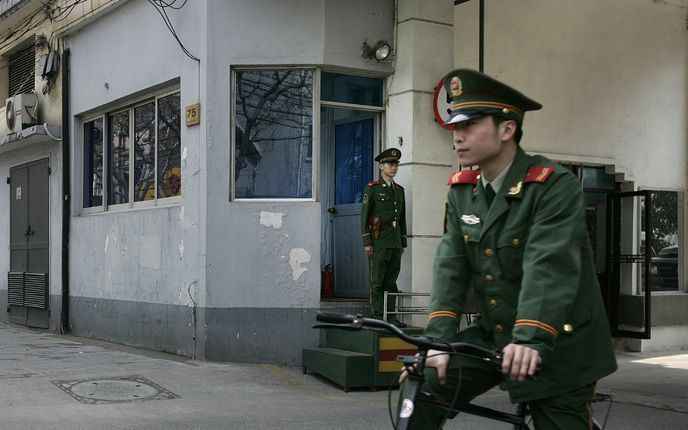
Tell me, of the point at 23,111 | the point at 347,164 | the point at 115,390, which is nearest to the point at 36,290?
the point at 23,111

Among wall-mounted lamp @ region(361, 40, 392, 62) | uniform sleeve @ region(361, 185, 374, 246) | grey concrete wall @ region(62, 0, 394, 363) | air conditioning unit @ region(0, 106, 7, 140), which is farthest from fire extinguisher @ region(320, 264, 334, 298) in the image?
air conditioning unit @ region(0, 106, 7, 140)

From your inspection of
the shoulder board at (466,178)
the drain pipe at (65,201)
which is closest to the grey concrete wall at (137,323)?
the drain pipe at (65,201)

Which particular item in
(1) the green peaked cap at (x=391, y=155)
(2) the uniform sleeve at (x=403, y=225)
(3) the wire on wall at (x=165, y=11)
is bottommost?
(2) the uniform sleeve at (x=403, y=225)

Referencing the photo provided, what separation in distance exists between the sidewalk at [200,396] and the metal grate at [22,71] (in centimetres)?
628

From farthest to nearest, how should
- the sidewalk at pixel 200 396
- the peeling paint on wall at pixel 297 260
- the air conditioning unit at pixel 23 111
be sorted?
the air conditioning unit at pixel 23 111 < the peeling paint on wall at pixel 297 260 < the sidewalk at pixel 200 396

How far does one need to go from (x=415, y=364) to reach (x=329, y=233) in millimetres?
8553

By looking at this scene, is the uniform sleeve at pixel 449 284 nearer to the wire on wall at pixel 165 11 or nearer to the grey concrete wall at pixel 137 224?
the grey concrete wall at pixel 137 224

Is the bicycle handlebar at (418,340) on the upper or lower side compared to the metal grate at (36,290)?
upper

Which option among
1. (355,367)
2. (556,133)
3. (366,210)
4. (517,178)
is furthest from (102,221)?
(517,178)

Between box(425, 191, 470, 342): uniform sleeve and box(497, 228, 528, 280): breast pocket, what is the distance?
0.17m

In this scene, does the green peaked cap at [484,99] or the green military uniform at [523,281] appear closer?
the green military uniform at [523,281]

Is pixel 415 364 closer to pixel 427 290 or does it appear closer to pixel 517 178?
pixel 517 178

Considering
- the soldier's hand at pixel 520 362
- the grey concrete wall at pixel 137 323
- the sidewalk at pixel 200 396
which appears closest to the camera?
the soldier's hand at pixel 520 362

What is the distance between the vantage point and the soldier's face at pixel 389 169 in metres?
9.67
